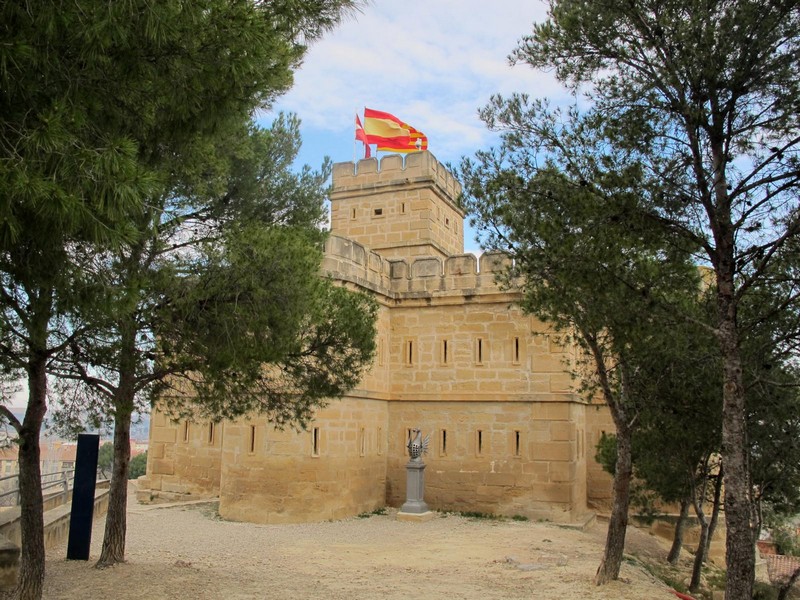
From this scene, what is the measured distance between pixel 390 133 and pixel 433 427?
827 cm

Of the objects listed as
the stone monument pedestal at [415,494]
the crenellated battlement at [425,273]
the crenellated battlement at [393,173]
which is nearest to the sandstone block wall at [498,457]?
the stone monument pedestal at [415,494]

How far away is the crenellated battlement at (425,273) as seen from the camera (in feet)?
49.2

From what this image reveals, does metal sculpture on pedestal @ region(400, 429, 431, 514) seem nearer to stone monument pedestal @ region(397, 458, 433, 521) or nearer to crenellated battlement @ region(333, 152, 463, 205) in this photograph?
stone monument pedestal @ region(397, 458, 433, 521)

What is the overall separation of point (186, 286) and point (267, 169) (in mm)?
2951

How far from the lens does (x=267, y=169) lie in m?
9.18

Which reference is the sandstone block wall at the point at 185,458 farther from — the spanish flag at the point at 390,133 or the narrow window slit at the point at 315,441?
the spanish flag at the point at 390,133

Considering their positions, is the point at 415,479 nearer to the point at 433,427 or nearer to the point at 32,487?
the point at 433,427

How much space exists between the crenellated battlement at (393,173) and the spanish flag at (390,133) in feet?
1.57

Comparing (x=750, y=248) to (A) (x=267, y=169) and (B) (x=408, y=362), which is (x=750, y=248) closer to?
(A) (x=267, y=169)

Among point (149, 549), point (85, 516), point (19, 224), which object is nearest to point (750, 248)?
point (19, 224)

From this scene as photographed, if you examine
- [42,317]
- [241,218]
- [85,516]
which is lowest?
[85,516]

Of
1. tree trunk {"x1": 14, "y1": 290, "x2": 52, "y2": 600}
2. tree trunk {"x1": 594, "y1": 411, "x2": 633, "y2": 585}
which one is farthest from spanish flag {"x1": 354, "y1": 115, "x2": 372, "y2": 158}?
tree trunk {"x1": 14, "y1": 290, "x2": 52, "y2": 600}

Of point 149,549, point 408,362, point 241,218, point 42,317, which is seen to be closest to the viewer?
point 42,317

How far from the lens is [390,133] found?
756 inches
